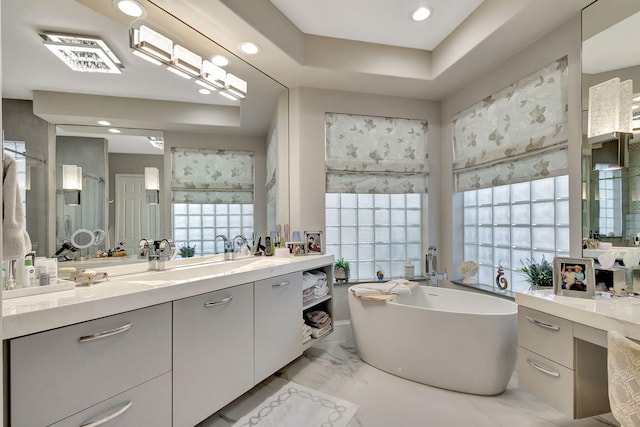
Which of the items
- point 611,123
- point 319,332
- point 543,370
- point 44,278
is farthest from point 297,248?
point 611,123

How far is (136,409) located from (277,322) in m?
0.95

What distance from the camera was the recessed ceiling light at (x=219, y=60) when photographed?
90.5 inches

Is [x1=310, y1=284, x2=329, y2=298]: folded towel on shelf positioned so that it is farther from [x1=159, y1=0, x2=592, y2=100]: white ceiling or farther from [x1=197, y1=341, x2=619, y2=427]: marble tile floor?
[x1=159, y1=0, x2=592, y2=100]: white ceiling

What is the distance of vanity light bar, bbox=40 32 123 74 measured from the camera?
154cm

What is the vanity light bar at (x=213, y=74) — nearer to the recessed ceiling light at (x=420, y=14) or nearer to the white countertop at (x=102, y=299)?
the white countertop at (x=102, y=299)

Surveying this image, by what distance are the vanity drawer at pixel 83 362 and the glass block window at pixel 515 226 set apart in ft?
8.72

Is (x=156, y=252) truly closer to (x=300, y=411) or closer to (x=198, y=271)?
(x=198, y=271)

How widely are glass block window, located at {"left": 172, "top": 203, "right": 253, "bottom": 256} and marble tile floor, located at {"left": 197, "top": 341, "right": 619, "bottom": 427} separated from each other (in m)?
1.06

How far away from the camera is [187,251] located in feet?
7.11

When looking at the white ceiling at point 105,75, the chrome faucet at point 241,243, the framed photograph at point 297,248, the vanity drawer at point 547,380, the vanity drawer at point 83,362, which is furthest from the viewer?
the framed photograph at point 297,248

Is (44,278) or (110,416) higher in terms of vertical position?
(44,278)

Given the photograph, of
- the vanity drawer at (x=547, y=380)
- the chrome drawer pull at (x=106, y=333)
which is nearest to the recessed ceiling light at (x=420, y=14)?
the vanity drawer at (x=547, y=380)

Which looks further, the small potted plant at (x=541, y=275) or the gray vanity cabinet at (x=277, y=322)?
the small potted plant at (x=541, y=275)

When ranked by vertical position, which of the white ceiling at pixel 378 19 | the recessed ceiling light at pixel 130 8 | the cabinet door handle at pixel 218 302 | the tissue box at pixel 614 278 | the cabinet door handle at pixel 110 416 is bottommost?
the cabinet door handle at pixel 110 416
